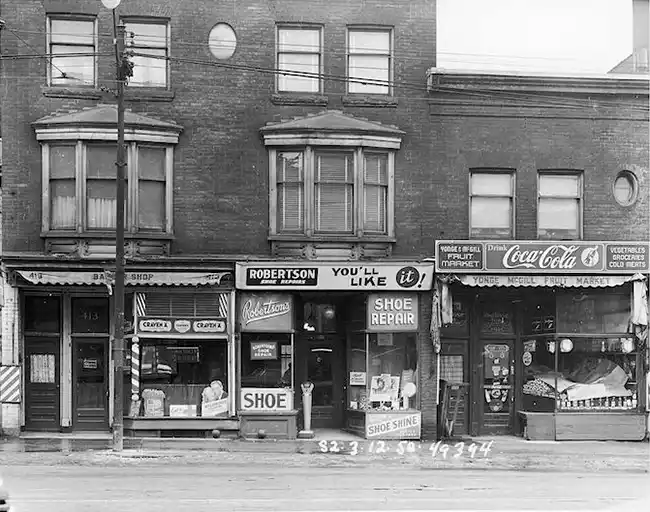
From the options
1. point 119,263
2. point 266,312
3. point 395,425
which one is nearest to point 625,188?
point 395,425

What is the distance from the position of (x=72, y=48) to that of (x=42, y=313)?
6.10 metres

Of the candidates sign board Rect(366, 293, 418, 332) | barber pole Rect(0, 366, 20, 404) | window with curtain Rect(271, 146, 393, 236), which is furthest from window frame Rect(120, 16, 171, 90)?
barber pole Rect(0, 366, 20, 404)

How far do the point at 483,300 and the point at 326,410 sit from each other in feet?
15.5

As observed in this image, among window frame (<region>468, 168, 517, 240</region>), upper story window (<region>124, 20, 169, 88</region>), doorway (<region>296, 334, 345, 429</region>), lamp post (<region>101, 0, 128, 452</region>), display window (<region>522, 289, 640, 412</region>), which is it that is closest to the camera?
lamp post (<region>101, 0, 128, 452</region>)

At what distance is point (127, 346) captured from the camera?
843 inches

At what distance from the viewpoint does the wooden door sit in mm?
21547

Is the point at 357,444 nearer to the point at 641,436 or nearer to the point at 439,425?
the point at 439,425

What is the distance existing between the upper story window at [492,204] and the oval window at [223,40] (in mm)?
6383

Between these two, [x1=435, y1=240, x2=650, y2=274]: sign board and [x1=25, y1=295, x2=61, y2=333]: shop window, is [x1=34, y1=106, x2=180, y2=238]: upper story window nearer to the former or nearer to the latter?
[x1=25, y1=295, x2=61, y2=333]: shop window

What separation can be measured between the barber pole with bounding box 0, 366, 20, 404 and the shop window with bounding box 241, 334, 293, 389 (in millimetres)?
4929

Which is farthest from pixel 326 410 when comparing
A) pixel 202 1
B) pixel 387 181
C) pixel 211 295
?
pixel 202 1

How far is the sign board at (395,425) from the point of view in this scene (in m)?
21.5

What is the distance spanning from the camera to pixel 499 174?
2244cm

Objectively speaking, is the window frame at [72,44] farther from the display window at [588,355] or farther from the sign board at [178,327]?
the display window at [588,355]
